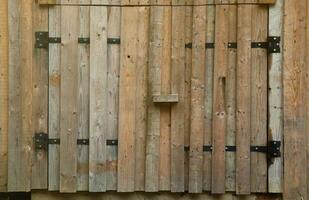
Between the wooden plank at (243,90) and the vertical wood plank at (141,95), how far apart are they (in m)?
0.92

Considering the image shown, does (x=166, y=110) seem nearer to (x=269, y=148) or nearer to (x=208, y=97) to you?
(x=208, y=97)

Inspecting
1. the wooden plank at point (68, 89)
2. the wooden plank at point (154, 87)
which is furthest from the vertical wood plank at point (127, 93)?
the wooden plank at point (68, 89)

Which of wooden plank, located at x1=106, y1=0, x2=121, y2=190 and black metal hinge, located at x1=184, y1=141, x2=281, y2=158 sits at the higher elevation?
wooden plank, located at x1=106, y1=0, x2=121, y2=190

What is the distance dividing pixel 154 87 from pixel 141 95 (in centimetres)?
16

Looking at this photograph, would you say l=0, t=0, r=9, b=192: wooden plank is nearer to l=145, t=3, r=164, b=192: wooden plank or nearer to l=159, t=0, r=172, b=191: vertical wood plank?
l=145, t=3, r=164, b=192: wooden plank

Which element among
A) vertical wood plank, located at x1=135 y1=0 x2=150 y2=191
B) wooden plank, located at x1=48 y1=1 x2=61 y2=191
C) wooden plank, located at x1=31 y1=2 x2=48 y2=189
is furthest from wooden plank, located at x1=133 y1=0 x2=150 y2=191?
wooden plank, located at x1=31 y1=2 x2=48 y2=189

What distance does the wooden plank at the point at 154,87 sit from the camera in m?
5.13

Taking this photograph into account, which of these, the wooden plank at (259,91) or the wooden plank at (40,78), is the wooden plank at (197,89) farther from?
the wooden plank at (40,78)

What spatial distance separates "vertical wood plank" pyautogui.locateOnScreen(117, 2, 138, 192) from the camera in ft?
16.9

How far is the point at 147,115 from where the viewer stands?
5.16m

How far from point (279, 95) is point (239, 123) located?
49 centimetres

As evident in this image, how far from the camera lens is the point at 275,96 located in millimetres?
5180

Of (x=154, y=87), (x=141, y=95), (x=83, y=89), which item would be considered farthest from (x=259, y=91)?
(x=83, y=89)

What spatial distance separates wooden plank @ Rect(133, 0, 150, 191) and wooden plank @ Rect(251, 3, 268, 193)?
1.07 meters
